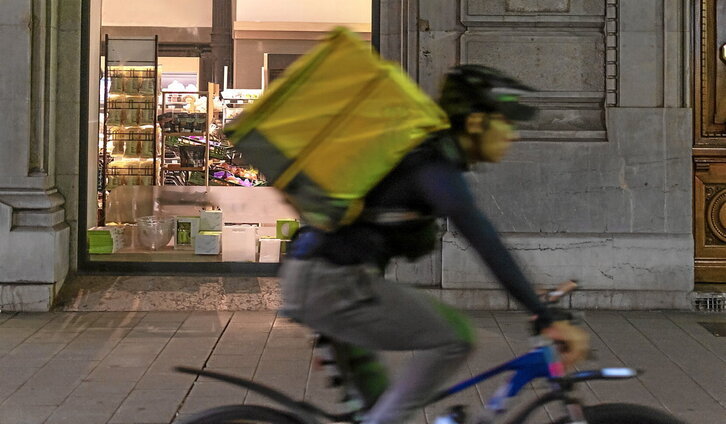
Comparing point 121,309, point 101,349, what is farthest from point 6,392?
point 121,309

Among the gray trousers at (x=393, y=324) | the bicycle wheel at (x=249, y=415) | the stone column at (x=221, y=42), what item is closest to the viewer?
the gray trousers at (x=393, y=324)

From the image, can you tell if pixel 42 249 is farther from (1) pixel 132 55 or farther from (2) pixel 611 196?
(2) pixel 611 196

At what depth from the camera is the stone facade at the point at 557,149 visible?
7.68 metres

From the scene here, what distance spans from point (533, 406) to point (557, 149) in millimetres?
5233

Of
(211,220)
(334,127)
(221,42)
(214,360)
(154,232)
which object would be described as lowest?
(214,360)

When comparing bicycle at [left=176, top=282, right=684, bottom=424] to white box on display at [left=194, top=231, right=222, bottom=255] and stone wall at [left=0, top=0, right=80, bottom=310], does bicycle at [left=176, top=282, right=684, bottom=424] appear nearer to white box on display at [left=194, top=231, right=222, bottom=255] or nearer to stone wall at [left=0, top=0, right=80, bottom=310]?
stone wall at [left=0, top=0, right=80, bottom=310]

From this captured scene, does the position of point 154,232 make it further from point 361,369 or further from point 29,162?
point 361,369

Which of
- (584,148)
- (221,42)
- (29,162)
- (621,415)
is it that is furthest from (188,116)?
(621,415)

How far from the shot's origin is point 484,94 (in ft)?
9.16

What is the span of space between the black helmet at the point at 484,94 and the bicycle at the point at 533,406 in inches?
23.2

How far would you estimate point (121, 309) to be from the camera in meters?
7.67

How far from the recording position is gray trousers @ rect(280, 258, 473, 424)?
269cm

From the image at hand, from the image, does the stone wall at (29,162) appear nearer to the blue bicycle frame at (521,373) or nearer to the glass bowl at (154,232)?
the glass bowl at (154,232)

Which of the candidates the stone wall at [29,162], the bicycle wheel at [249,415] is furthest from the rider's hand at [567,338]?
the stone wall at [29,162]
